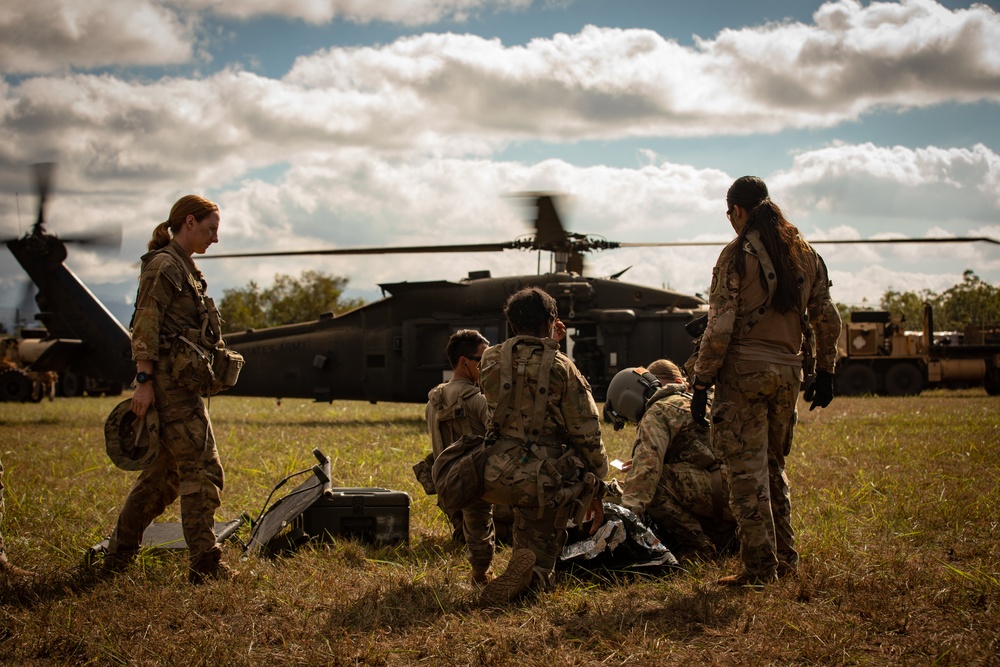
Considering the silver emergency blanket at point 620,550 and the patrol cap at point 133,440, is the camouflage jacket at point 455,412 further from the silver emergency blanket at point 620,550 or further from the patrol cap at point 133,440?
the patrol cap at point 133,440

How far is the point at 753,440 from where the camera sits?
4.16 m

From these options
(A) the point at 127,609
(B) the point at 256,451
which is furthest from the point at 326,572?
(B) the point at 256,451

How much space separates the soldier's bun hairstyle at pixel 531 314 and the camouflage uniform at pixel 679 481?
1136 mm

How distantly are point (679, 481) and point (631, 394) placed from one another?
0.71 meters

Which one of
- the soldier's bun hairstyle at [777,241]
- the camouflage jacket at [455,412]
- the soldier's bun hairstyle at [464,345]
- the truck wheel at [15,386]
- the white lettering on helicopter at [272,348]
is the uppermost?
the soldier's bun hairstyle at [777,241]

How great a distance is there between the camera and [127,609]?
3953 millimetres

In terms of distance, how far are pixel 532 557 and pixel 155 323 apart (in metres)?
2.38

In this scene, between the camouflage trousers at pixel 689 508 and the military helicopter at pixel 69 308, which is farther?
the military helicopter at pixel 69 308

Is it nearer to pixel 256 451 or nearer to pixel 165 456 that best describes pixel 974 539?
pixel 165 456

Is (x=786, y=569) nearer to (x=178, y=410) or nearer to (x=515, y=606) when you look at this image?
(x=515, y=606)

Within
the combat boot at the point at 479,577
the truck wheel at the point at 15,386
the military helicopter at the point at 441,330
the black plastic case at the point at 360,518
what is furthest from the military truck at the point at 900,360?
the truck wheel at the point at 15,386

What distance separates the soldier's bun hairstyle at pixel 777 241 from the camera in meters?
4.17

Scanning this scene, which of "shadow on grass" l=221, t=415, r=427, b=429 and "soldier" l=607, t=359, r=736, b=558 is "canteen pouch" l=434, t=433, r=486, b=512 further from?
"shadow on grass" l=221, t=415, r=427, b=429

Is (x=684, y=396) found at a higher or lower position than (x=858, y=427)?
→ higher
